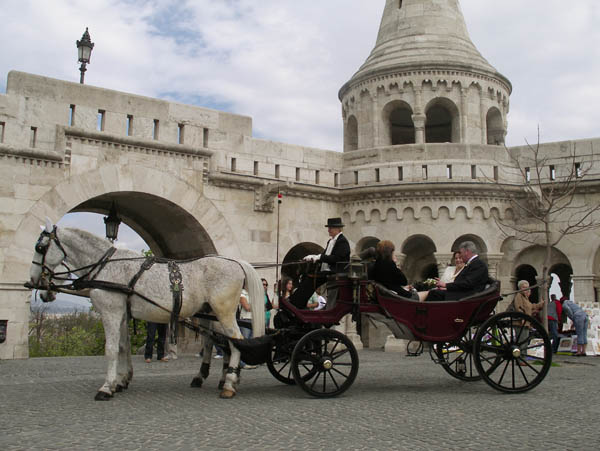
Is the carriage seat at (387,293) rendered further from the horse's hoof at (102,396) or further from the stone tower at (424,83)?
the stone tower at (424,83)

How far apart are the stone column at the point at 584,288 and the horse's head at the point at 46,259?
40.9 feet

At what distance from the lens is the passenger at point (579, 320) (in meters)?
13.0

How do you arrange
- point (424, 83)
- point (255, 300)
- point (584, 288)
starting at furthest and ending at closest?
point (424, 83) < point (584, 288) < point (255, 300)

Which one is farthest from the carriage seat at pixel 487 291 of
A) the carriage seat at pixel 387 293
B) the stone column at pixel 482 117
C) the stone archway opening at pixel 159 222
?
the stone column at pixel 482 117

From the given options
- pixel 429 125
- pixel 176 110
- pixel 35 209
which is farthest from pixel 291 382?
pixel 429 125

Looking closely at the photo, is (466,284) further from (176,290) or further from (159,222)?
(159,222)

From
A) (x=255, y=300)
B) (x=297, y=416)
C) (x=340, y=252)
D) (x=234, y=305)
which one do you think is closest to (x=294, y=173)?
(x=340, y=252)

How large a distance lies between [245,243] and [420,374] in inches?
260

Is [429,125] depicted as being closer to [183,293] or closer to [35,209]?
[35,209]

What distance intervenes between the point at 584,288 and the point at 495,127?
260 inches

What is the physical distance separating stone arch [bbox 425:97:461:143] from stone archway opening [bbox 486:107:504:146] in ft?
3.88

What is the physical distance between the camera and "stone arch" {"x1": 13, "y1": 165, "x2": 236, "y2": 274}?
12.4 metres

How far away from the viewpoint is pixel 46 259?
273 inches

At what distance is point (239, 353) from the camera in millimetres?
6891
